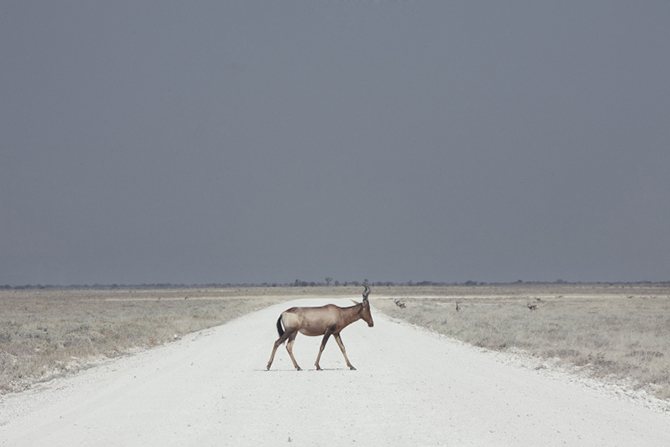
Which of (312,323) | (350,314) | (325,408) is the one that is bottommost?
(325,408)

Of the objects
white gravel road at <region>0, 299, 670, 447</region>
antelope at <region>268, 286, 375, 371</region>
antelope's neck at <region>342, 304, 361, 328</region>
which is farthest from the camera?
antelope's neck at <region>342, 304, 361, 328</region>

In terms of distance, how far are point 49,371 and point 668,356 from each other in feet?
59.5

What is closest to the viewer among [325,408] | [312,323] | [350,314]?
[325,408]

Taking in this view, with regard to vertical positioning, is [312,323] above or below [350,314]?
below

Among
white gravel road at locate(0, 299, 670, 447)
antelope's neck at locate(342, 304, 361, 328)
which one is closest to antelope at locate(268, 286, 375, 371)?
antelope's neck at locate(342, 304, 361, 328)

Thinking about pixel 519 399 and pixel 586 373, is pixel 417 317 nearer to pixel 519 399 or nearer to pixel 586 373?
pixel 586 373

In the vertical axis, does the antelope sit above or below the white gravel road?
above

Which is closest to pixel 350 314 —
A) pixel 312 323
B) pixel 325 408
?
pixel 312 323

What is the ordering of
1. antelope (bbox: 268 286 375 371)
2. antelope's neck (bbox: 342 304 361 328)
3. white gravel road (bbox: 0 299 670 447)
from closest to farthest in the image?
white gravel road (bbox: 0 299 670 447), antelope (bbox: 268 286 375 371), antelope's neck (bbox: 342 304 361 328)

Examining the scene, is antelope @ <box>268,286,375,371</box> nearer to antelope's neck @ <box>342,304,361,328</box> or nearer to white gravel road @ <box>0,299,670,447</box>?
antelope's neck @ <box>342,304,361,328</box>

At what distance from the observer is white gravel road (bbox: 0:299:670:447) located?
32.2 ft

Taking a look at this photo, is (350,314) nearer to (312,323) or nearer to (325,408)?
(312,323)

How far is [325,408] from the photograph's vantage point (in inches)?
481

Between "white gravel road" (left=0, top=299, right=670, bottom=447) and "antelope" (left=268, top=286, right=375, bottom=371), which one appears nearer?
"white gravel road" (left=0, top=299, right=670, bottom=447)
